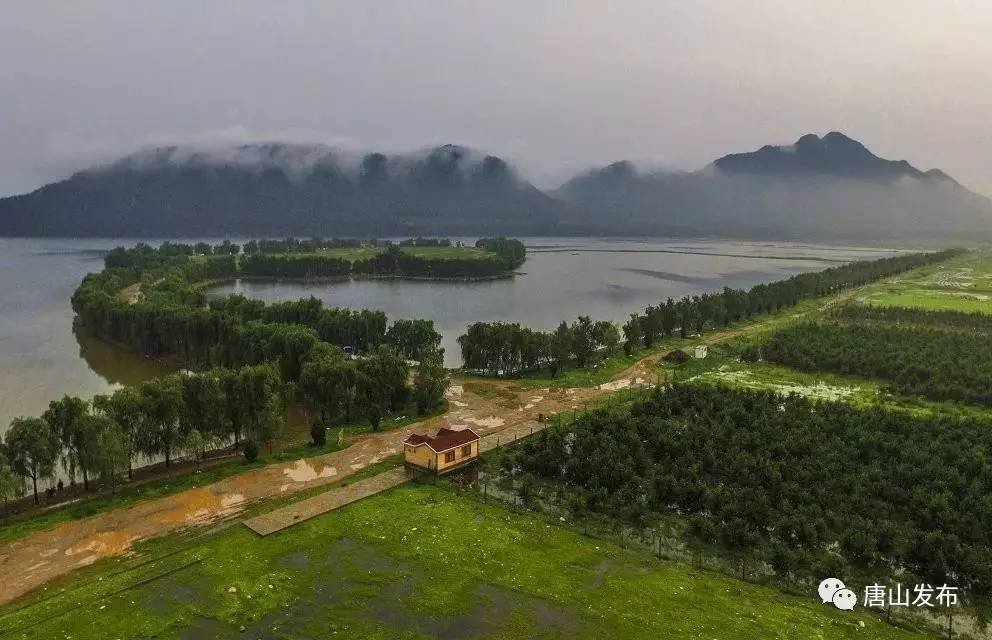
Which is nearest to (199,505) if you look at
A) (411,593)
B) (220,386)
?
(220,386)

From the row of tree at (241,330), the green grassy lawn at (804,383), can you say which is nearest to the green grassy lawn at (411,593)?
the row of tree at (241,330)

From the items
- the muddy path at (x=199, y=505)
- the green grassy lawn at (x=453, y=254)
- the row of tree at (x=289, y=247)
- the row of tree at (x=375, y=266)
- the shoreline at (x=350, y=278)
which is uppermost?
the row of tree at (x=289, y=247)

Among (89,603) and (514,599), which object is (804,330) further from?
(89,603)

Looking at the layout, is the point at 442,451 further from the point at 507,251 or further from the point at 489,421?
the point at 507,251

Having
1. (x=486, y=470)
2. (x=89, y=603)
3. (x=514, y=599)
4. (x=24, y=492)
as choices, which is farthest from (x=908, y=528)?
(x=24, y=492)

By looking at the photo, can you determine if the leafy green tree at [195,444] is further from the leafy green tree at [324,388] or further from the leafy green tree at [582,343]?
the leafy green tree at [582,343]
